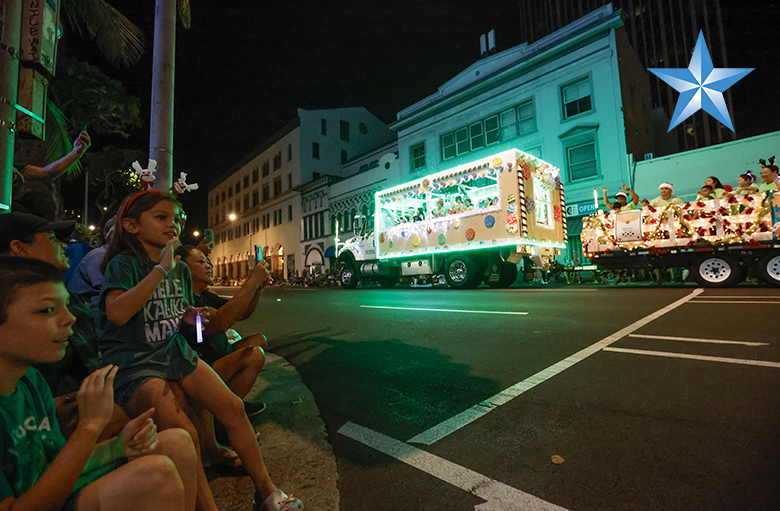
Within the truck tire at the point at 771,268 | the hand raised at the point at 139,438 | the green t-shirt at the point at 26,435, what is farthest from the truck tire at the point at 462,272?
the green t-shirt at the point at 26,435

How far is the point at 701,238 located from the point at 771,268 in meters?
1.39

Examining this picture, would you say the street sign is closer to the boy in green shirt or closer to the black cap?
the black cap

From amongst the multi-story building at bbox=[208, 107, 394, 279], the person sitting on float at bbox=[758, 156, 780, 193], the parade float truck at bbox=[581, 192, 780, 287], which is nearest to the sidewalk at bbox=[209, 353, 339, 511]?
the parade float truck at bbox=[581, 192, 780, 287]

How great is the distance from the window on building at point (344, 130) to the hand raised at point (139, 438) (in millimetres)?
38627

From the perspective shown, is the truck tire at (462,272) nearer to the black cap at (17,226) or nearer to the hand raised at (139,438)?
the black cap at (17,226)

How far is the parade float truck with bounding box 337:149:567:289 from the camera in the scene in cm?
1116

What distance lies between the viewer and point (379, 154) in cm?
3017

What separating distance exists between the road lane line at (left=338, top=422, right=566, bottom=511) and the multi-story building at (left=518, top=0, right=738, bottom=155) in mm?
37392

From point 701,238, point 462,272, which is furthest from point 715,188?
point 462,272

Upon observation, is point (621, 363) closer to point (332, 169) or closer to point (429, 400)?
point (429, 400)

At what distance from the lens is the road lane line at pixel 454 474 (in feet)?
5.39

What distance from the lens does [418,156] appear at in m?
25.3

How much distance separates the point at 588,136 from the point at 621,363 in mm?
16966

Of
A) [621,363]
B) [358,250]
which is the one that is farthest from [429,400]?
[358,250]
